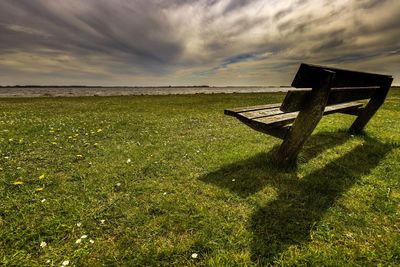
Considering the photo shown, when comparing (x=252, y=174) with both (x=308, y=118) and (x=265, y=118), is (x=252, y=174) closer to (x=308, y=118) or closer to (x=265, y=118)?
(x=265, y=118)

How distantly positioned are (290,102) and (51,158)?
22.5 feet

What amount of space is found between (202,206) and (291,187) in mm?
1971

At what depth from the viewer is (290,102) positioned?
4059mm

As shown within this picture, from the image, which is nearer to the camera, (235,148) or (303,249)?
(303,249)

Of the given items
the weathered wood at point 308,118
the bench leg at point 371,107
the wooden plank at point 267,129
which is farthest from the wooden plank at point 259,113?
→ the bench leg at point 371,107

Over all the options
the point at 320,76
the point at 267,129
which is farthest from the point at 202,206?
the point at 320,76

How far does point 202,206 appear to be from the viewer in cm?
418

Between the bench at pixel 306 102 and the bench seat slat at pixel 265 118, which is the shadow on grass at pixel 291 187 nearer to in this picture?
the bench at pixel 306 102

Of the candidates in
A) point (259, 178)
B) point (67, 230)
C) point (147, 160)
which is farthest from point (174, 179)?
point (67, 230)

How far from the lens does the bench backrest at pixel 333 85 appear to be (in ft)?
12.6

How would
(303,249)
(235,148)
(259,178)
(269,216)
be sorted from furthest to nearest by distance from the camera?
(235,148)
(259,178)
(269,216)
(303,249)

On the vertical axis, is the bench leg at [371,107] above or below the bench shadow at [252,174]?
above

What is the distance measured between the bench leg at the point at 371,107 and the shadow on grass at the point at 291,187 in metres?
1.05

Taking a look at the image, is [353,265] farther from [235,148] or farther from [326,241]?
[235,148]
